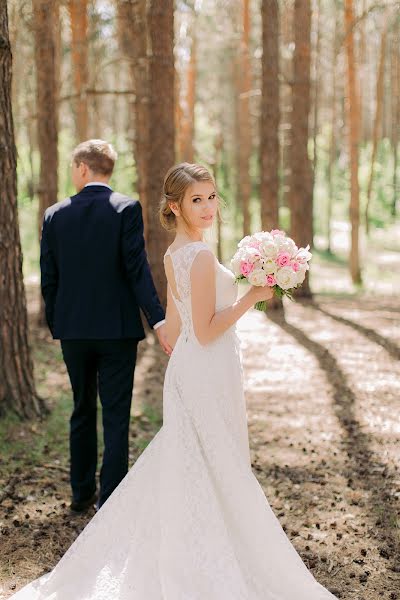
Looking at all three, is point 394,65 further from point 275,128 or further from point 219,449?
point 219,449

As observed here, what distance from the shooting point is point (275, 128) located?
43.1 ft

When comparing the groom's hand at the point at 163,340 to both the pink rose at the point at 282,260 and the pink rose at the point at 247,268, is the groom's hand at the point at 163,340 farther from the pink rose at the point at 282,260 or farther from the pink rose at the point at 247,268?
the pink rose at the point at 282,260

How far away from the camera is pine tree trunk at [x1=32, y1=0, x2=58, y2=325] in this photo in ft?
32.5

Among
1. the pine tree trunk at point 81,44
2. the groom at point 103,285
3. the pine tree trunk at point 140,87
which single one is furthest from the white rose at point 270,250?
the pine tree trunk at point 81,44

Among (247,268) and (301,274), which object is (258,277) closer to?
(247,268)

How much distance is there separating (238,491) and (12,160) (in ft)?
11.4

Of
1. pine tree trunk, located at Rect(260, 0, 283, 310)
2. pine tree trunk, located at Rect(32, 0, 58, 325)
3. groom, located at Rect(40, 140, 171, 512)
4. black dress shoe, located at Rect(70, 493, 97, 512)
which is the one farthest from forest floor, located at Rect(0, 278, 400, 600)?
pine tree trunk, located at Rect(260, 0, 283, 310)

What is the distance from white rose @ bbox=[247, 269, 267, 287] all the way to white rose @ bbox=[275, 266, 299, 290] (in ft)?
0.21

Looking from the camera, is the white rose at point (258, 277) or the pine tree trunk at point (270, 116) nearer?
the white rose at point (258, 277)

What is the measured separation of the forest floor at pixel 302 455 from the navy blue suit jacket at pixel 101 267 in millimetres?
1333

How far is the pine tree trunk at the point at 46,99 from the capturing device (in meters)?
9.91

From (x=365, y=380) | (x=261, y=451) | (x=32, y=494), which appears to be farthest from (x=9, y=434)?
(x=365, y=380)

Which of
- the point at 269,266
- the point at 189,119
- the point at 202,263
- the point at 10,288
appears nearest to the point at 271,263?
the point at 269,266

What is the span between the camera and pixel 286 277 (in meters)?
3.23
